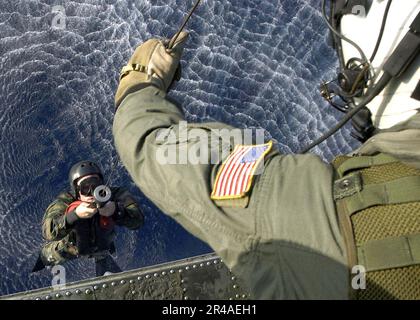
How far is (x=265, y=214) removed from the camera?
1.47 m

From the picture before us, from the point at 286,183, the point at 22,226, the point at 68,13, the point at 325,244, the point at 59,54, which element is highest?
the point at 68,13

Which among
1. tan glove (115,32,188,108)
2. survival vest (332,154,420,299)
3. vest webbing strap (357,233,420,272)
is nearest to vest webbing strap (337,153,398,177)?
survival vest (332,154,420,299)

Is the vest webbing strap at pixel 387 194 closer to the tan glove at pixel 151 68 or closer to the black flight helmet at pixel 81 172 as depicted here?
the tan glove at pixel 151 68

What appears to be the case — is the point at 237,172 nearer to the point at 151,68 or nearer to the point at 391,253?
the point at 391,253

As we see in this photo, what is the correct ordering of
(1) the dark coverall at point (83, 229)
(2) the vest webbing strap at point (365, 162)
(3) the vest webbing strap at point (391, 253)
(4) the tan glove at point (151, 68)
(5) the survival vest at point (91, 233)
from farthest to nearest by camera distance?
(5) the survival vest at point (91, 233), (1) the dark coverall at point (83, 229), (4) the tan glove at point (151, 68), (2) the vest webbing strap at point (365, 162), (3) the vest webbing strap at point (391, 253)

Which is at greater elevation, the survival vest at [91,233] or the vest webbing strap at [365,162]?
the vest webbing strap at [365,162]

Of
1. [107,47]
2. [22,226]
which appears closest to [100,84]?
[107,47]

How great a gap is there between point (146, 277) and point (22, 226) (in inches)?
172

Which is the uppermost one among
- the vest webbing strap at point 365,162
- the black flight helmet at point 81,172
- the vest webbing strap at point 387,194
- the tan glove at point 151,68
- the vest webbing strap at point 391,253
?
the tan glove at point 151,68

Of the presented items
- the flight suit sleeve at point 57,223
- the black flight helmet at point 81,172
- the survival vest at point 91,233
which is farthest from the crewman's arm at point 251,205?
the survival vest at point 91,233

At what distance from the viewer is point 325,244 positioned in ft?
4.55

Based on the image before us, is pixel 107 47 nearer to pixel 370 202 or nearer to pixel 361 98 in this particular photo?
pixel 361 98

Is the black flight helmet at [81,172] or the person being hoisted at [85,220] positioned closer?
the person being hoisted at [85,220]

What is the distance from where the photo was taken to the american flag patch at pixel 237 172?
4.90 feet
